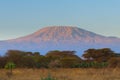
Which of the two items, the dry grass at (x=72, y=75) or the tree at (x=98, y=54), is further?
the tree at (x=98, y=54)

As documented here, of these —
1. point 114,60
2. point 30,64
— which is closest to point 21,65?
point 30,64

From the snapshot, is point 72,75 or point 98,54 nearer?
point 72,75

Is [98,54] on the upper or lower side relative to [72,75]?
upper

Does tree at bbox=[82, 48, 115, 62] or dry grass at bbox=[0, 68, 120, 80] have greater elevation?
tree at bbox=[82, 48, 115, 62]

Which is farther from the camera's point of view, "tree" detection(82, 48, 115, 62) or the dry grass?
"tree" detection(82, 48, 115, 62)

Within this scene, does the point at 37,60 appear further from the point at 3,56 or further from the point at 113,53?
the point at 113,53

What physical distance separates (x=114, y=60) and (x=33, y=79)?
26.3 metres

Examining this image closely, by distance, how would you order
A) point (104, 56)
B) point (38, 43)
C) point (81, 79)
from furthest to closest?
1. point (38, 43)
2. point (104, 56)
3. point (81, 79)

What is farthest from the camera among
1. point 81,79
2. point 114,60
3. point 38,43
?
point 38,43

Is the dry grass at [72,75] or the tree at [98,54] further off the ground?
the tree at [98,54]

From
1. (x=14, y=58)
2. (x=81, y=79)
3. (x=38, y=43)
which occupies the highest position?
(x=38, y=43)

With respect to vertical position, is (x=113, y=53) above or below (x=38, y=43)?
below

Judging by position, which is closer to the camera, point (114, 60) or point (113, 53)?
point (114, 60)

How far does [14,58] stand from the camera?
5272 cm
